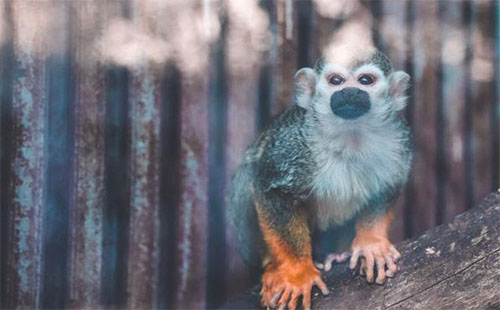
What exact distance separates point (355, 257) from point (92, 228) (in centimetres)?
105

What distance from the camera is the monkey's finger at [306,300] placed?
7.19 feet

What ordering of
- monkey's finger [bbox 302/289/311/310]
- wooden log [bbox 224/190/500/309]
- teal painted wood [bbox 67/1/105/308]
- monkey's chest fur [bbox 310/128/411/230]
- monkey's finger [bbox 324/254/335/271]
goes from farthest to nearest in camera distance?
1. teal painted wood [bbox 67/1/105/308]
2. monkey's chest fur [bbox 310/128/411/230]
3. monkey's finger [bbox 324/254/335/271]
4. monkey's finger [bbox 302/289/311/310]
5. wooden log [bbox 224/190/500/309]

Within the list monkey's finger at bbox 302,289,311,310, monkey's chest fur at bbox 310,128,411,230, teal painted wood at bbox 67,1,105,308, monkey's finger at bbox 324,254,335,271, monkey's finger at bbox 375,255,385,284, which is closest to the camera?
monkey's finger at bbox 375,255,385,284

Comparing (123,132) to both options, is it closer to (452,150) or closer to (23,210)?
(23,210)

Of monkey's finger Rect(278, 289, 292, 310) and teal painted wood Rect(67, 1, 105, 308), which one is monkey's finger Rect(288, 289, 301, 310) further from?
teal painted wood Rect(67, 1, 105, 308)

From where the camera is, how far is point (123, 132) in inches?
102

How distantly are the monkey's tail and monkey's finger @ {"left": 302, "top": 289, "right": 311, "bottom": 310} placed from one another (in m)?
0.41

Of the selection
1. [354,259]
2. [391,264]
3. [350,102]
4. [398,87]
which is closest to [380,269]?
[391,264]

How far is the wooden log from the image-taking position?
1953mm

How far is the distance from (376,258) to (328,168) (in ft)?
1.36

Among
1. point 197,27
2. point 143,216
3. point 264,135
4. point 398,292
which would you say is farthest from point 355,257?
point 197,27

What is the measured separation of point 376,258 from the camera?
216 cm

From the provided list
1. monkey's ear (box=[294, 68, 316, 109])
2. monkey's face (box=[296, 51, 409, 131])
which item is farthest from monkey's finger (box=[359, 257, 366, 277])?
monkey's ear (box=[294, 68, 316, 109])

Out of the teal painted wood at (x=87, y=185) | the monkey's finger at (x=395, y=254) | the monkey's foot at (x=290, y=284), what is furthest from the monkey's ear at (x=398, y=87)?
the teal painted wood at (x=87, y=185)
